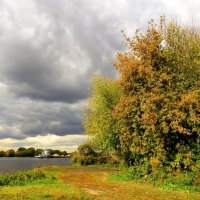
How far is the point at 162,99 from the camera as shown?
31.1 metres

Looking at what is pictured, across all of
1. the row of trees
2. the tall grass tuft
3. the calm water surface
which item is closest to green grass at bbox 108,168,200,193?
the row of trees

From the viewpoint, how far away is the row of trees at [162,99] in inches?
1198

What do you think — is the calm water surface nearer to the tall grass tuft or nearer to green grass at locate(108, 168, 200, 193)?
the tall grass tuft

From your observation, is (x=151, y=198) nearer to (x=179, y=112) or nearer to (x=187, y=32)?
(x=179, y=112)

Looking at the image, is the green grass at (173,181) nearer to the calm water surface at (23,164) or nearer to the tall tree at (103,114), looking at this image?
the tall tree at (103,114)

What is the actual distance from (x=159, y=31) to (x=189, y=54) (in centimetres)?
361

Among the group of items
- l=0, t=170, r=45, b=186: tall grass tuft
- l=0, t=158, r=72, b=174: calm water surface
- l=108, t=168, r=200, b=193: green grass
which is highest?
l=0, t=158, r=72, b=174: calm water surface

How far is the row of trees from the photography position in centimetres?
3042

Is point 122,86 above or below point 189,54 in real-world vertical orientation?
below

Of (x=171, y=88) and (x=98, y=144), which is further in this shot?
(x=98, y=144)

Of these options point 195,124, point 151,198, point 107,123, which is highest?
point 107,123

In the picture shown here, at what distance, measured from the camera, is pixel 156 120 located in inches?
1213

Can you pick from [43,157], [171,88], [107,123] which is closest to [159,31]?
[171,88]

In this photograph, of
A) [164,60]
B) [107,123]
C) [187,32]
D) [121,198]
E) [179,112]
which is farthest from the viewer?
[107,123]
